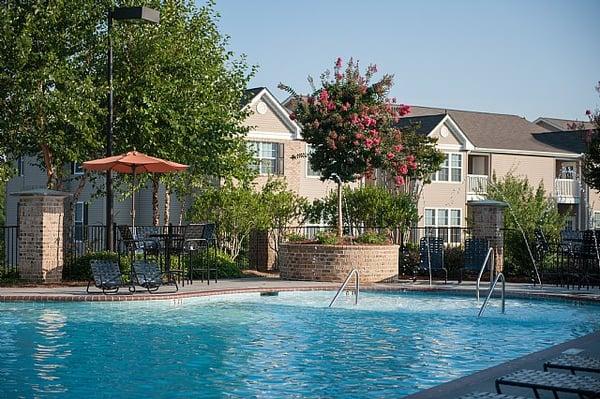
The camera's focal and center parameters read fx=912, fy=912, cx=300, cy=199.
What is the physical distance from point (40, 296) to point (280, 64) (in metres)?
6.38

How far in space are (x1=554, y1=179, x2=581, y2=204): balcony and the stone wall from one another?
1254 inches

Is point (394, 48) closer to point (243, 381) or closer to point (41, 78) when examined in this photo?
point (243, 381)

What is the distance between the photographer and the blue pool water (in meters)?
9.62

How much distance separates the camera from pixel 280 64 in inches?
707

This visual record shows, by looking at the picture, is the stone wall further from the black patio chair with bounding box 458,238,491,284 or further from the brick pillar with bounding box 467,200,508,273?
the brick pillar with bounding box 467,200,508,273

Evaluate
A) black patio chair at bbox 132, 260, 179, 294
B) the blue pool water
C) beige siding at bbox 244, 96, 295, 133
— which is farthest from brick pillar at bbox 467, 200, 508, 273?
beige siding at bbox 244, 96, 295, 133

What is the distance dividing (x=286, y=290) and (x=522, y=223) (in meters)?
8.19

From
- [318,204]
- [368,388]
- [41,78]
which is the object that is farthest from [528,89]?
[318,204]

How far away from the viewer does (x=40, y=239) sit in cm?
1961

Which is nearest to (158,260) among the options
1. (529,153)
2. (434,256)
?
(434,256)

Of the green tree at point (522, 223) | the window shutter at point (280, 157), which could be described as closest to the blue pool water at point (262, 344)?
the green tree at point (522, 223)

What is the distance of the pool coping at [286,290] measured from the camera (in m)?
16.9

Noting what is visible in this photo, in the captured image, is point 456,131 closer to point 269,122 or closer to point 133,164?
point 269,122

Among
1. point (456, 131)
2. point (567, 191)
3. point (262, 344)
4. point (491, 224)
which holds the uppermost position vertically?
point (456, 131)
